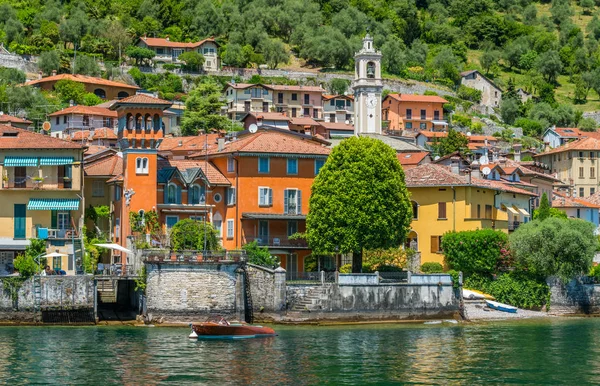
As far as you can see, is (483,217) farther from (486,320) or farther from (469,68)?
(469,68)

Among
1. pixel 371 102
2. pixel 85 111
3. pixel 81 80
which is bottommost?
pixel 85 111

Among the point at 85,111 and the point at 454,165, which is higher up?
the point at 85,111

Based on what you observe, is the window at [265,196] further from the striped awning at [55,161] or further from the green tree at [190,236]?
the striped awning at [55,161]

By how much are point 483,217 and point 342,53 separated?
316 feet

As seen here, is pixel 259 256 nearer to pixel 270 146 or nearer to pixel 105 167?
pixel 270 146

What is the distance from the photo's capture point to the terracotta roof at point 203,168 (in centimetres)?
7362

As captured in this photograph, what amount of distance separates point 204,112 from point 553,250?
58439 millimetres

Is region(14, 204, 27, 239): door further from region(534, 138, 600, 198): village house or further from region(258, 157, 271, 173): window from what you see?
region(534, 138, 600, 198): village house

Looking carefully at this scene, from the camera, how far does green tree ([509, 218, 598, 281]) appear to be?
71625 mm

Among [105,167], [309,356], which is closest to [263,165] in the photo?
[105,167]

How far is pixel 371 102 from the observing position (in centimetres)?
11119

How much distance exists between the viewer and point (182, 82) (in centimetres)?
14988

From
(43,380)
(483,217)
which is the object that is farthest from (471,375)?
(483,217)

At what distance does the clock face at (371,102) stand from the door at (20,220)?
47937 mm
